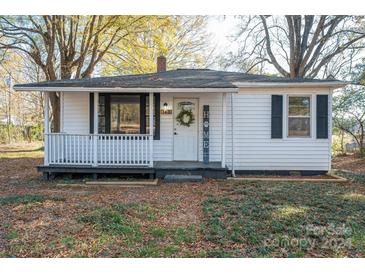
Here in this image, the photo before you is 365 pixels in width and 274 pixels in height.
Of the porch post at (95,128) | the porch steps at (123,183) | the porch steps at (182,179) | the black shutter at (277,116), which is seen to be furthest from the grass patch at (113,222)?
the black shutter at (277,116)

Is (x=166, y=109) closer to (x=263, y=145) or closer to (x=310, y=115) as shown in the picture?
(x=263, y=145)

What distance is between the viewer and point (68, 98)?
31.8ft

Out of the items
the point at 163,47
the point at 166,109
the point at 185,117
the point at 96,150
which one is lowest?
the point at 96,150

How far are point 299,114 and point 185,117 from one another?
11.1 ft

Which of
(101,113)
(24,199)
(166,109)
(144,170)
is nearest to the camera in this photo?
(24,199)

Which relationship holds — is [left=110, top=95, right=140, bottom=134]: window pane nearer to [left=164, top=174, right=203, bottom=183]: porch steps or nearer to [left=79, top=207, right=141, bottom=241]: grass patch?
[left=164, top=174, right=203, bottom=183]: porch steps

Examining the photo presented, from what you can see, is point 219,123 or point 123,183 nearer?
point 123,183

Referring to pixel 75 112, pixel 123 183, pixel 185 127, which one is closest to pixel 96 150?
pixel 123 183

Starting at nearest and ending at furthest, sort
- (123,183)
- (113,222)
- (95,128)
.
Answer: (113,222) < (123,183) < (95,128)

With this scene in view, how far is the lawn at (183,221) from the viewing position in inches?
154

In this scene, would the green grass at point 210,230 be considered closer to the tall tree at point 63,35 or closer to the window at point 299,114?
the window at point 299,114

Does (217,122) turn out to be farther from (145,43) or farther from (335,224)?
(145,43)

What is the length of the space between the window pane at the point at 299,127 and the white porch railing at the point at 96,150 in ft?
13.7

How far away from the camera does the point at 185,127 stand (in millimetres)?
9688
